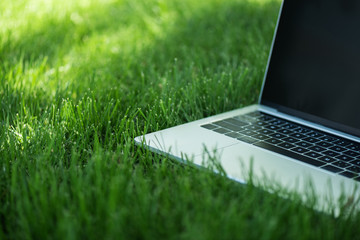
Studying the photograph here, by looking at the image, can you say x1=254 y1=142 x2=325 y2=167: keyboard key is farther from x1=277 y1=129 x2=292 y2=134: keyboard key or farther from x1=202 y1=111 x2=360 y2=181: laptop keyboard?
x1=277 y1=129 x2=292 y2=134: keyboard key

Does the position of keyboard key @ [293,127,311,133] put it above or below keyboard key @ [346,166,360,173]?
above

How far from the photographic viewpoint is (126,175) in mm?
1210

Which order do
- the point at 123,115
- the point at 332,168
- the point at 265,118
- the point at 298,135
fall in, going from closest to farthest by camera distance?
the point at 332,168, the point at 298,135, the point at 265,118, the point at 123,115

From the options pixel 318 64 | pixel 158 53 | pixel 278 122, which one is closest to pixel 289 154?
pixel 278 122

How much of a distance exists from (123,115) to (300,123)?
643 mm

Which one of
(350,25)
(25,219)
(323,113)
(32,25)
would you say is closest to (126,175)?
(25,219)

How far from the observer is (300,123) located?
1.53 metres

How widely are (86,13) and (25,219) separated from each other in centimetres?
239

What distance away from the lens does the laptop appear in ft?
3.87

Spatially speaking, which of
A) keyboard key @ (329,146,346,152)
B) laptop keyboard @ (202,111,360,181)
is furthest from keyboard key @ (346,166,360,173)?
keyboard key @ (329,146,346,152)

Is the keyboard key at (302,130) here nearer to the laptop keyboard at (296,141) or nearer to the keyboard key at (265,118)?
the laptop keyboard at (296,141)

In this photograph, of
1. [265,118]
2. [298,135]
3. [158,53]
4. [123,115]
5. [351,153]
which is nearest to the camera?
[351,153]

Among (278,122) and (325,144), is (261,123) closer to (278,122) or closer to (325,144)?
(278,122)

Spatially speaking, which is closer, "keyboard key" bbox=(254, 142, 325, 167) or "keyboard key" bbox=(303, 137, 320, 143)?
"keyboard key" bbox=(254, 142, 325, 167)
